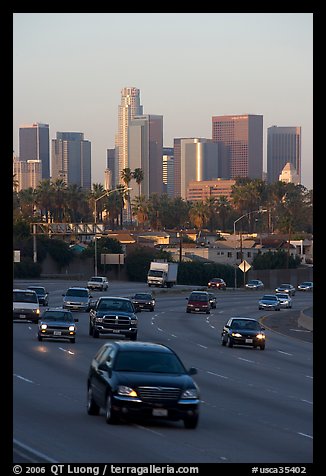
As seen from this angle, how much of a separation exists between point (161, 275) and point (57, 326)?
215 ft

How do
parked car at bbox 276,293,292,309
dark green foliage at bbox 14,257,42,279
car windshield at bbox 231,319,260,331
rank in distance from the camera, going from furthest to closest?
dark green foliage at bbox 14,257,42,279
parked car at bbox 276,293,292,309
car windshield at bbox 231,319,260,331

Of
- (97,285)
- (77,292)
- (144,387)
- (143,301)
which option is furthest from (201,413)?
(97,285)

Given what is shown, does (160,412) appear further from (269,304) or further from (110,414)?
(269,304)

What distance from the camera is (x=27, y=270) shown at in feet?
391

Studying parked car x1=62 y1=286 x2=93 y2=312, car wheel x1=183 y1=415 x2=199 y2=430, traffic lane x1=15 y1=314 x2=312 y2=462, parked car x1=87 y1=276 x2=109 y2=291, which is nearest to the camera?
traffic lane x1=15 y1=314 x2=312 y2=462

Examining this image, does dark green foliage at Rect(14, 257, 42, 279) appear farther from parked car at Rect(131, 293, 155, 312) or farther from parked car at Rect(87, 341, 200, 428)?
parked car at Rect(87, 341, 200, 428)

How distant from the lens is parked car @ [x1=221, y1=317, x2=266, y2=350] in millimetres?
46188

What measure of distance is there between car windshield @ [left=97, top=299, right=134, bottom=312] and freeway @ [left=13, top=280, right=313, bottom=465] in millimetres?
1488

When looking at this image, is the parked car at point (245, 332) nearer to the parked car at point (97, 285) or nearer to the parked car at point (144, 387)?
the parked car at point (144, 387)

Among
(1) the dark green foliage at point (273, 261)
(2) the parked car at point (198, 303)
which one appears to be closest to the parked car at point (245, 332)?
(2) the parked car at point (198, 303)

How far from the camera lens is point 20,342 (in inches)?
1698

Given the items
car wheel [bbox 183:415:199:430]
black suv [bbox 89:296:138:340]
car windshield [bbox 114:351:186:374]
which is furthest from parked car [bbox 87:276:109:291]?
car wheel [bbox 183:415:199:430]

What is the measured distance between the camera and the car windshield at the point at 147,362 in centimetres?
2138

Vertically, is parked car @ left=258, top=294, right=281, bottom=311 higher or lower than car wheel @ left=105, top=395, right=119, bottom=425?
lower
